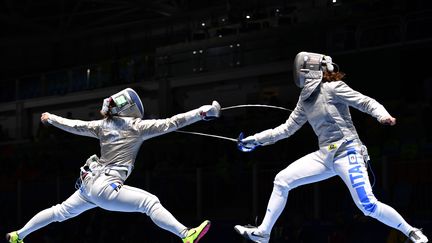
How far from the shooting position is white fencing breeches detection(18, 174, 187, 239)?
599cm

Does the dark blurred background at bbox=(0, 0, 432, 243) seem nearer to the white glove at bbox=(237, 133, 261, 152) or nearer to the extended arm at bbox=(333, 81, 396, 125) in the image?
the white glove at bbox=(237, 133, 261, 152)

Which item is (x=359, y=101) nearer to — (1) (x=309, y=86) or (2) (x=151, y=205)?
(1) (x=309, y=86)

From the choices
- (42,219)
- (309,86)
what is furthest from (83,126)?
(309,86)

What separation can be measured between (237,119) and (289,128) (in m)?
6.50

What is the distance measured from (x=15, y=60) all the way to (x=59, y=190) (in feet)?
32.5

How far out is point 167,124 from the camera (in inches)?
242

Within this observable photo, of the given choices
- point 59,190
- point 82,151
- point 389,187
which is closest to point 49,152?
point 82,151

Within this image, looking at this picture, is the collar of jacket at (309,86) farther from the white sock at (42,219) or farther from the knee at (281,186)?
the white sock at (42,219)

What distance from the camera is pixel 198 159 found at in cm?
1194

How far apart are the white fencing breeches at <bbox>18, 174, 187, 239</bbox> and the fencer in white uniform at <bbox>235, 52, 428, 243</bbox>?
573mm

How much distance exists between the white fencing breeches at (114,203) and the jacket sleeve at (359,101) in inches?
61.8

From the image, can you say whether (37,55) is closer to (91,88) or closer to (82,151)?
(91,88)

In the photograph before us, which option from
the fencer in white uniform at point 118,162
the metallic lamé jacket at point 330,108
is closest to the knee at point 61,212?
the fencer in white uniform at point 118,162

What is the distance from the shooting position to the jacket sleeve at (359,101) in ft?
18.0
